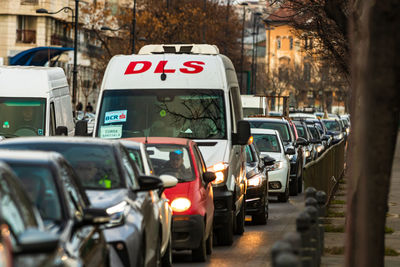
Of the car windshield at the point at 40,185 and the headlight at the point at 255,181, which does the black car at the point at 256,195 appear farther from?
the car windshield at the point at 40,185

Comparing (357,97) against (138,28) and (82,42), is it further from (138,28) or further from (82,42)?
(82,42)

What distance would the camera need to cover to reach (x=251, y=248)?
15750mm

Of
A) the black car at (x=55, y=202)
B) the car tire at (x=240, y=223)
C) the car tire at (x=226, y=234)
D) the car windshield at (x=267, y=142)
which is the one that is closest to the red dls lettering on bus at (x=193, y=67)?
the car tire at (x=240, y=223)

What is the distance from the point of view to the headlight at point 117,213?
9367 mm

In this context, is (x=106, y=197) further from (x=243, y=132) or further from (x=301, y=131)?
(x=301, y=131)

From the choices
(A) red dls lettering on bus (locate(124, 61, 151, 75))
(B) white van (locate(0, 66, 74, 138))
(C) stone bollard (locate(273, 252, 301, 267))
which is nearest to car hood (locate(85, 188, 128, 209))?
(C) stone bollard (locate(273, 252, 301, 267))

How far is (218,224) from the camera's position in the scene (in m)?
16.1

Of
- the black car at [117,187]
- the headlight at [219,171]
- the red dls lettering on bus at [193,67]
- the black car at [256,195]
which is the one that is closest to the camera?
the black car at [117,187]

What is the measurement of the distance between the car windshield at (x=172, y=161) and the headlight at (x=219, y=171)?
1.88 m

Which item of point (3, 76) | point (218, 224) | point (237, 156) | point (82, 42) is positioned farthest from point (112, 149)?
point (82, 42)

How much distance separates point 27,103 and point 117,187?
45.1ft

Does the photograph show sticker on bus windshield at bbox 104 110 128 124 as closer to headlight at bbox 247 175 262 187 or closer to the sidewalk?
headlight at bbox 247 175 262 187

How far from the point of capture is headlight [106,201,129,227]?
9367 mm

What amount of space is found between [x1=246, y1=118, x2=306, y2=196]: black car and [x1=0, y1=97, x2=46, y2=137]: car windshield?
685 centimetres
